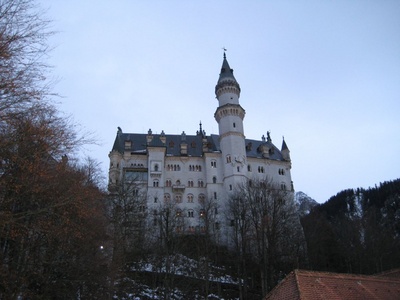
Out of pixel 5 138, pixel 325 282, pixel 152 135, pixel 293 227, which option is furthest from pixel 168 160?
pixel 5 138

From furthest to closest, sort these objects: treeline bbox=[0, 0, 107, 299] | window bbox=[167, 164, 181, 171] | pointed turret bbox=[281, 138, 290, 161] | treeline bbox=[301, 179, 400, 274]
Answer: pointed turret bbox=[281, 138, 290, 161] < window bbox=[167, 164, 181, 171] < treeline bbox=[301, 179, 400, 274] < treeline bbox=[0, 0, 107, 299]

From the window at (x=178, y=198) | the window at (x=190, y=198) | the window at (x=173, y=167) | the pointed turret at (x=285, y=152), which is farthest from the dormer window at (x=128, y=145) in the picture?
the pointed turret at (x=285, y=152)

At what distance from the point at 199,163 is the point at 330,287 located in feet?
183

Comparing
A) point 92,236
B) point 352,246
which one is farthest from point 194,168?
point 92,236

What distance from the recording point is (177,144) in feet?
255

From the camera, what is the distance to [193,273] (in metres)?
41.2

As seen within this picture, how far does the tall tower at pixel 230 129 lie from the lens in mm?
70250

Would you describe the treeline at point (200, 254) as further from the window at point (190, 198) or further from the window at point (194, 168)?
the window at point (194, 168)

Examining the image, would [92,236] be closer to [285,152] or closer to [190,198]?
[190,198]

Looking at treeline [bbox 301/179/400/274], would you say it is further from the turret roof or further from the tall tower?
the turret roof

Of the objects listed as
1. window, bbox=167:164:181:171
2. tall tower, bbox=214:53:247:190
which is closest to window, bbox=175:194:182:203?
window, bbox=167:164:181:171

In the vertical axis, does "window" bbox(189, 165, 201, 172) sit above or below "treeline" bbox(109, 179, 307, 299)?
above

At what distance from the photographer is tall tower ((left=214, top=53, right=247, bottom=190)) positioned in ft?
230

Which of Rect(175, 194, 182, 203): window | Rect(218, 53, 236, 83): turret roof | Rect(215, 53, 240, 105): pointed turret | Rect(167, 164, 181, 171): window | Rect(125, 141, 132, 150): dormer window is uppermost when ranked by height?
Rect(218, 53, 236, 83): turret roof
